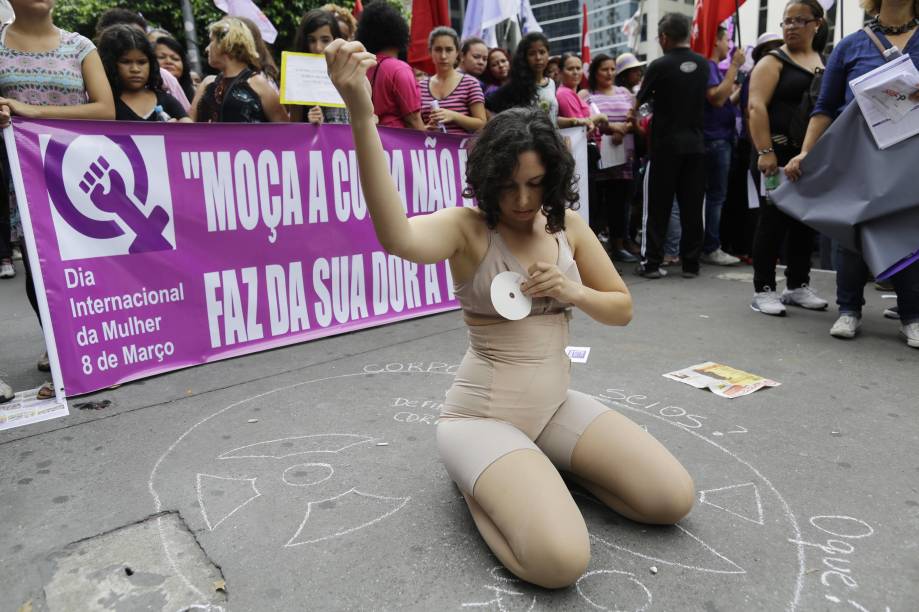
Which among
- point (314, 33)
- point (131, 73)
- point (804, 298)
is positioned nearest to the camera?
point (131, 73)

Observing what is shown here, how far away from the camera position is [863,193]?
3.85 m

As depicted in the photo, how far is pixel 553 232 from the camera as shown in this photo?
220 centimetres

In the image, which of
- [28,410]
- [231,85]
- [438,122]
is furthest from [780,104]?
[28,410]

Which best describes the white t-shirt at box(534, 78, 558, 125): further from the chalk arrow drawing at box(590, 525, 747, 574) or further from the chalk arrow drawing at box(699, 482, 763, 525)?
the chalk arrow drawing at box(590, 525, 747, 574)

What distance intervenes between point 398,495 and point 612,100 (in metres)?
5.57

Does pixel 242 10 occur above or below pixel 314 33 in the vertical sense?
above

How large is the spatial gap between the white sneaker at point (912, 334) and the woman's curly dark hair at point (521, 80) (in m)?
3.25

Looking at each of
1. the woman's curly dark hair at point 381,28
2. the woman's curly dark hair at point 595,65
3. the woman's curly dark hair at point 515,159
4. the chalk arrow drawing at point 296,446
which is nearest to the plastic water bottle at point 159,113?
the woman's curly dark hair at point 381,28

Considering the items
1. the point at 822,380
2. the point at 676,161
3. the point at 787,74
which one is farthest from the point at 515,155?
the point at 676,161

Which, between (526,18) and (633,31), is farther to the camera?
(633,31)

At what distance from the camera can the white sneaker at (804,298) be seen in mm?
4793

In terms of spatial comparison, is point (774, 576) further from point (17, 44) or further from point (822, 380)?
point (17, 44)

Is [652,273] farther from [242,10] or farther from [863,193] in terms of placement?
[242,10]

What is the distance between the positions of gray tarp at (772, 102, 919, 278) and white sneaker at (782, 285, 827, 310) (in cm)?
89
